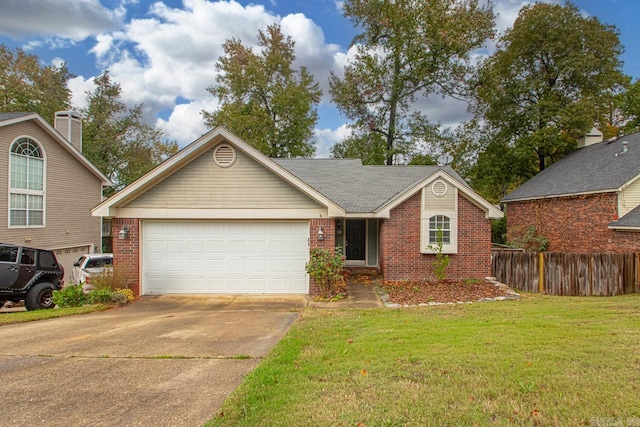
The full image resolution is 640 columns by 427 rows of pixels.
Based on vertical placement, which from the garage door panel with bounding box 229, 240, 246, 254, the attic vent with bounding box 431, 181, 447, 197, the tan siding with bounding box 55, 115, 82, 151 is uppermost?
the tan siding with bounding box 55, 115, 82, 151

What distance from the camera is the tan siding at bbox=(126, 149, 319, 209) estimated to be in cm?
1110

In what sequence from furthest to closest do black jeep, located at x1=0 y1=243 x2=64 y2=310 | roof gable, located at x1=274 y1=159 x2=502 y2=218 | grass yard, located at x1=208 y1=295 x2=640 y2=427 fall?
roof gable, located at x1=274 y1=159 x2=502 y2=218
black jeep, located at x1=0 y1=243 x2=64 y2=310
grass yard, located at x1=208 y1=295 x2=640 y2=427

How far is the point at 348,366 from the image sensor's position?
4.84 meters

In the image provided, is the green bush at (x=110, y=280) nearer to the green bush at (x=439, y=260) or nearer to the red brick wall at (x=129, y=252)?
the red brick wall at (x=129, y=252)

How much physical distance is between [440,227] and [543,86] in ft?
68.2

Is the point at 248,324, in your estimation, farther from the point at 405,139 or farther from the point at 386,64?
the point at 386,64

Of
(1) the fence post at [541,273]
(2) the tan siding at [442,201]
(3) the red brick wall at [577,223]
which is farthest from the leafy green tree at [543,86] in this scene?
(2) the tan siding at [442,201]

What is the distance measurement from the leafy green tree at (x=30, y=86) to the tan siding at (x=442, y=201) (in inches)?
1179

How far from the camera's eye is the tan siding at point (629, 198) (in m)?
15.8

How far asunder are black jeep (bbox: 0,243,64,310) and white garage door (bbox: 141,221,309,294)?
8.68 ft

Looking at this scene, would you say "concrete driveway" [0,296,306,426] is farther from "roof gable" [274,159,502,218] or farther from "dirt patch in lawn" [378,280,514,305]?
"roof gable" [274,159,502,218]

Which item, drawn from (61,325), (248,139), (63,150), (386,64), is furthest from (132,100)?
(61,325)

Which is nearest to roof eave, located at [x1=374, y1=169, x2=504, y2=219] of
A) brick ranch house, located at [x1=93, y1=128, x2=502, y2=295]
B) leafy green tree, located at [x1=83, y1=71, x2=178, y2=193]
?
brick ranch house, located at [x1=93, y1=128, x2=502, y2=295]

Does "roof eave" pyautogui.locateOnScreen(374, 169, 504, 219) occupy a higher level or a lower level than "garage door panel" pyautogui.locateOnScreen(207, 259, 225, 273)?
higher
